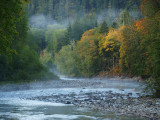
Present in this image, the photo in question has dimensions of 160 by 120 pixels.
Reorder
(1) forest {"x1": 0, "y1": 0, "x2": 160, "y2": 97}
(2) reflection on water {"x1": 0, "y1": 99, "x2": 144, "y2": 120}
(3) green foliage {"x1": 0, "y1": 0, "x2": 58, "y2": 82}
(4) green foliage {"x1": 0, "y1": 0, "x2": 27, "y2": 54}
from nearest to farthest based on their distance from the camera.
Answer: (4) green foliage {"x1": 0, "y1": 0, "x2": 27, "y2": 54} < (2) reflection on water {"x1": 0, "y1": 99, "x2": 144, "y2": 120} < (1) forest {"x1": 0, "y1": 0, "x2": 160, "y2": 97} < (3) green foliage {"x1": 0, "y1": 0, "x2": 58, "y2": 82}

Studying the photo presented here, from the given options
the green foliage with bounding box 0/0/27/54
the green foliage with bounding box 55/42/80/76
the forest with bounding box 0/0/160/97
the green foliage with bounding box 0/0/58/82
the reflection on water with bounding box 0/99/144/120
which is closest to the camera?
the green foliage with bounding box 0/0/27/54

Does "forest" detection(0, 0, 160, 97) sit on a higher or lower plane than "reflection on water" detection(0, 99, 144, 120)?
higher

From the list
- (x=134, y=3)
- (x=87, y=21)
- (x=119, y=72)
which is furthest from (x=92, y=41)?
(x=134, y=3)

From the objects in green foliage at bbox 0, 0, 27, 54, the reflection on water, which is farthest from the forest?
the reflection on water

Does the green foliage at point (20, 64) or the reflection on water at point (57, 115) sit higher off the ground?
the green foliage at point (20, 64)

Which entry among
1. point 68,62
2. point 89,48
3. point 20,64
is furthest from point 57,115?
point 68,62

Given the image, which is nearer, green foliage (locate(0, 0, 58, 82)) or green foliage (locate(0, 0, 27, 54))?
green foliage (locate(0, 0, 27, 54))

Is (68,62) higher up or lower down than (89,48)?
lower down

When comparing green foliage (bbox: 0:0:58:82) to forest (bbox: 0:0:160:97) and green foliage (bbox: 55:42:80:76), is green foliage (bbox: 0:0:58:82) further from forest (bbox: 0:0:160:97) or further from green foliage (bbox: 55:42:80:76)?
green foliage (bbox: 55:42:80:76)

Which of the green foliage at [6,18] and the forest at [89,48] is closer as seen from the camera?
the green foliage at [6,18]

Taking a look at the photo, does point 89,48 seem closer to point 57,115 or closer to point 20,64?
point 20,64

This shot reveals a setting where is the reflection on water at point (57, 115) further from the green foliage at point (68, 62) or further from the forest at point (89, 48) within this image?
the green foliage at point (68, 62)

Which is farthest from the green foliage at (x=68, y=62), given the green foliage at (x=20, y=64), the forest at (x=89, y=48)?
the green foliage at (x=20, y=64)

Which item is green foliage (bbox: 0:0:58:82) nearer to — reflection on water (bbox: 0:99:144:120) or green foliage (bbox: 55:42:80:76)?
reflection on water (bbox: 0:99:144:120)
